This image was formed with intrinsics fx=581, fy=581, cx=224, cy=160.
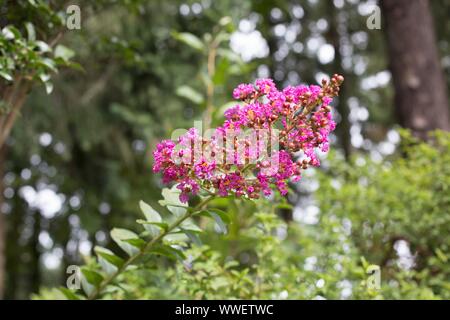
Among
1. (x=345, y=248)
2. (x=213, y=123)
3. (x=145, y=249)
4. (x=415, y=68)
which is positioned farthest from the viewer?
(x=415, y=68)

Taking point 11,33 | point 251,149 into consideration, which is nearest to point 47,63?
point 11,33

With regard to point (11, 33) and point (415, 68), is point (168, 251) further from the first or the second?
point (415, 68)

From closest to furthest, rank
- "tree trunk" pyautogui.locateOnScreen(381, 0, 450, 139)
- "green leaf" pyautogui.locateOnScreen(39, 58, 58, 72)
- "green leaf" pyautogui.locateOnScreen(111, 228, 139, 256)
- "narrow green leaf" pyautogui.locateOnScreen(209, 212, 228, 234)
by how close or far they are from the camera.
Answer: "narrow green leaf" pyautogui.locateOnScreen(209, 212, 228, 234) → "green leaf" pyautogui.locateOnScreen(111, 228, 139, 256) → "green leaf" pyautogui.locateOnScreen(39, 58, 58, 72) → "tree trunk" pyautogui.locateOnScreen(381, 0, 450, 139)

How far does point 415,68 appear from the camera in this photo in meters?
4.57

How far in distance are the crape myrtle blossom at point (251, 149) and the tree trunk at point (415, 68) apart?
2982mm

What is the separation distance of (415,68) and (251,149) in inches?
132

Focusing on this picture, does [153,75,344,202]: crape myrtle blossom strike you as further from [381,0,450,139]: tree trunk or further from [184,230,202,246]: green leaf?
[381,0,450,139]: tree trunk

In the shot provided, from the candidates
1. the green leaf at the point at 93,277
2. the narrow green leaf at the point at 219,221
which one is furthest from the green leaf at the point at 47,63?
the narrow green leaf at the point at 219,221

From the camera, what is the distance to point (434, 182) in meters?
3.25

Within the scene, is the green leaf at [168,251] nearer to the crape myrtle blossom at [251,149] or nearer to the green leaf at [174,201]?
the green leaf at [174,201]

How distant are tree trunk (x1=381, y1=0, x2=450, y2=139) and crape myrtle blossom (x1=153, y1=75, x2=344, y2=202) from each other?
298cm

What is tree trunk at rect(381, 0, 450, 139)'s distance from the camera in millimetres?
4426

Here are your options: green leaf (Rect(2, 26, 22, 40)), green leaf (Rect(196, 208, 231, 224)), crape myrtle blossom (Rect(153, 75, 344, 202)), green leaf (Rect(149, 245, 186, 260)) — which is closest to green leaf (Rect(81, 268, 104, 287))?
green leaf (Rect(149, 245, 186, 260))
